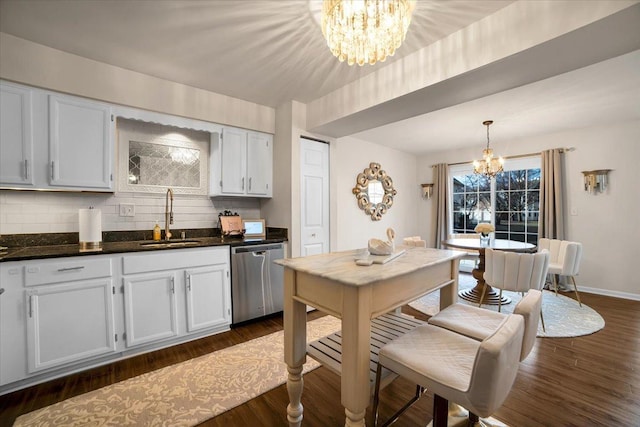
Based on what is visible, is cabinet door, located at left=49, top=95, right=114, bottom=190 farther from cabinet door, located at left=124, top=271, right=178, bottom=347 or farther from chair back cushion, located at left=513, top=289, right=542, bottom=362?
chair back cushion, located at left=513, top=289, right=542, bottom=362

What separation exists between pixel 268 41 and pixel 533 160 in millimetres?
4961

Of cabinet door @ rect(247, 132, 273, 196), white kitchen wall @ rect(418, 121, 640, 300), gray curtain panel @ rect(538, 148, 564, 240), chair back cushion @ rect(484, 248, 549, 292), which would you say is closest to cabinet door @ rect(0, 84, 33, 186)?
cabinet door @ rect(247, 132, 273, 196)

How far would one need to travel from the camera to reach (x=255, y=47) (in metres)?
2.20

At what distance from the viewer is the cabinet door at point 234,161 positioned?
10.4 feet

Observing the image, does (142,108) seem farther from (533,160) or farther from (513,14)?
(533,160)

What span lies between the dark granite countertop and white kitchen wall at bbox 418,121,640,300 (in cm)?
465

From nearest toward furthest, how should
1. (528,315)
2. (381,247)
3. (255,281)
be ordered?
(528,315) < (381,247) < (255,281)

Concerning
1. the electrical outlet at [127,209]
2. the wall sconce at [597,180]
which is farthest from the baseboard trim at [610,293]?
the electrical outlet at [127,209]

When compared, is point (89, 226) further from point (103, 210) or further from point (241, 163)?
point (241, 163)

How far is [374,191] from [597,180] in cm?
332

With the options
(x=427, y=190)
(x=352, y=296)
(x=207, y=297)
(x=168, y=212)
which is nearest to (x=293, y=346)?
(x=352, y=296)

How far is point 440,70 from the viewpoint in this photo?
2066 millimetres

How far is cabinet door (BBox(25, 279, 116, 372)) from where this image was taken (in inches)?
76.2

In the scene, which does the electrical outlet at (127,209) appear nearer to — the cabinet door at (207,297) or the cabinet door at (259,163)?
the cabinet door at (207,297)
